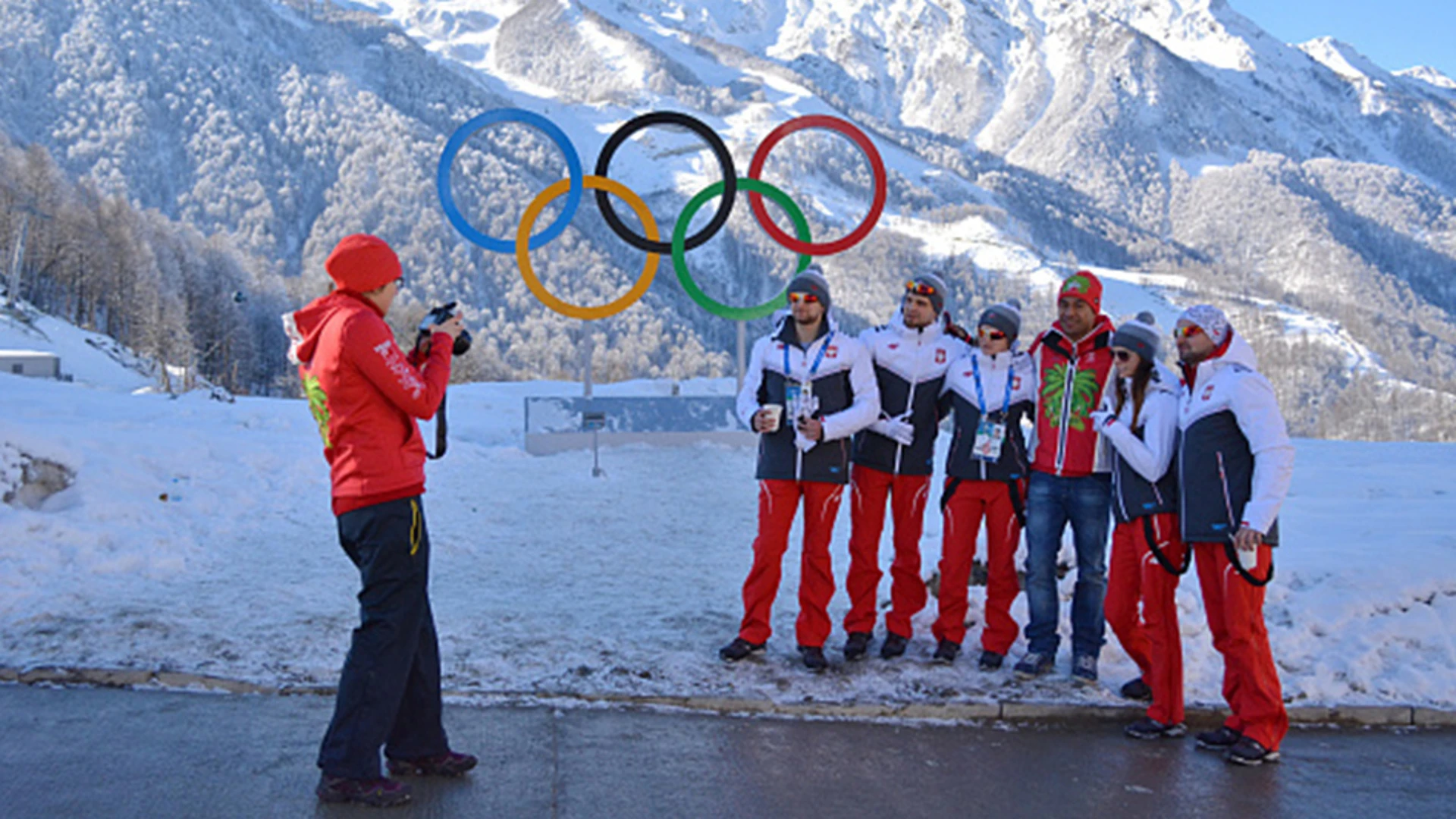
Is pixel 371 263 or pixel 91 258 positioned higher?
pixel 91 258

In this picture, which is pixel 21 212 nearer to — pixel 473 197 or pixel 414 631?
pixel 473 197

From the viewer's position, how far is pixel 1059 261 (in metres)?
197

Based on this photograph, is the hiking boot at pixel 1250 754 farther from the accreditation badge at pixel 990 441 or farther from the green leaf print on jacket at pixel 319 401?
the green leaf print on jacket at pixel 319 401

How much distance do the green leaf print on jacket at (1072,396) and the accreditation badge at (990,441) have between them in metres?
0.27

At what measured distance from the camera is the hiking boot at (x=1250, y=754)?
17.1 feet

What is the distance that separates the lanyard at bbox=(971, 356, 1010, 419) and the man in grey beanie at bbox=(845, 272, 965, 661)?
0.62ft

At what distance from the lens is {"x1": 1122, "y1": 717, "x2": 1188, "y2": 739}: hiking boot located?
18.1ft

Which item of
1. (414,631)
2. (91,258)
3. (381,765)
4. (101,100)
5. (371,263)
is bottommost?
(381,765)

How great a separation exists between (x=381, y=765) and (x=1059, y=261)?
202763 millimetres

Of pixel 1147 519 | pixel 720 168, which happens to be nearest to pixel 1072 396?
pixel 1147 519

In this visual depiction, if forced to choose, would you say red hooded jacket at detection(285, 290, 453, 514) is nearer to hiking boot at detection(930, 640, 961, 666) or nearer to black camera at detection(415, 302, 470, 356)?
black camera at detection(415, 302, 470, 356)

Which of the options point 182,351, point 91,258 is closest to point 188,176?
point 91,258

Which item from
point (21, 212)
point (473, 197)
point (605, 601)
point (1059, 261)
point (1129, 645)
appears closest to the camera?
point (1129, 645)

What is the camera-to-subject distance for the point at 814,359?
6.58 metres
